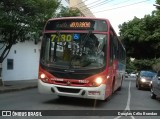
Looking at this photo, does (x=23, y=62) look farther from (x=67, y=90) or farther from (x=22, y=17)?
(x=67, y=90)

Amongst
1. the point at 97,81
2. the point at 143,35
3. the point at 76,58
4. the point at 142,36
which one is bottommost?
the point at 97,81

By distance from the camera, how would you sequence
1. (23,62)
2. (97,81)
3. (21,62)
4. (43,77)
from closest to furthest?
(97,81)
(43,77)
(21,62)
(23,62)

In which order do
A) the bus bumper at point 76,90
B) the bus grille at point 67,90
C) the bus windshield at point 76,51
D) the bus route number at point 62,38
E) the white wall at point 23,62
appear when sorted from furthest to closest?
the white wall at point 23,62 → the bus route number at point 62,38 → the bus windshield at point 76,51 → the bus grille at point 67,90 → the bus bumper at point 76,90

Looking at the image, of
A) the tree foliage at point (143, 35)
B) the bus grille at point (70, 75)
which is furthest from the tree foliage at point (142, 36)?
the bus grille at point (70, 75)

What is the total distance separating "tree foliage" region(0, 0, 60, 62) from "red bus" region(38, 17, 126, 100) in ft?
23.0

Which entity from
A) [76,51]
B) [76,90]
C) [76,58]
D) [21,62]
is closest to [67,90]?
[76,90]

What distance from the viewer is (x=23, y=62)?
105 feet

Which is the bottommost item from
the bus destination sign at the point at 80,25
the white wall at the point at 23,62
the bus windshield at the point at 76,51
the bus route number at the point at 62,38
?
the white wall at the point at 23,62

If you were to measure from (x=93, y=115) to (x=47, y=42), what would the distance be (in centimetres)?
374

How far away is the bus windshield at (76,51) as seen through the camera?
1297cm

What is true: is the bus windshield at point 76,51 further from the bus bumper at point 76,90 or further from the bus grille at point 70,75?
the bus bumper at point 76,90

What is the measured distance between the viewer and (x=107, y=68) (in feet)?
43.0

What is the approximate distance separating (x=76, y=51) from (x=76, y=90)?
1414mm

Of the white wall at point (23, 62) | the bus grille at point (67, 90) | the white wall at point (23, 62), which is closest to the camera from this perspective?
the bus grille at point (67, 90)
